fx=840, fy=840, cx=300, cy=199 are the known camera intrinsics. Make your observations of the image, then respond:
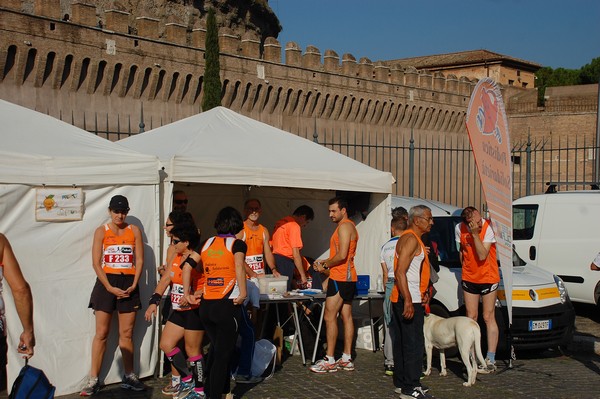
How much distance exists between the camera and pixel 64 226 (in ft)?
20.5

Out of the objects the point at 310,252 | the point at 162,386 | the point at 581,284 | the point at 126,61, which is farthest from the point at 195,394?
the point at 126,61

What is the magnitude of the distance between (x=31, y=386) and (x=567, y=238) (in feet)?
24.5

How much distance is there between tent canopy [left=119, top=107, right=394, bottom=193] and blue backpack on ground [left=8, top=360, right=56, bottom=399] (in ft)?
9.46

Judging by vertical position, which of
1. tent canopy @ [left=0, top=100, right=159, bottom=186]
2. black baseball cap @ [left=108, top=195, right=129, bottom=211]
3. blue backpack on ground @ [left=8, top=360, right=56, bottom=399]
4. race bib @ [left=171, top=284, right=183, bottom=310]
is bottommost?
blue backpack on ground @ [left=8, top=360, right=56, bottom=399]

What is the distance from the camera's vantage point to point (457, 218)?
8664mm

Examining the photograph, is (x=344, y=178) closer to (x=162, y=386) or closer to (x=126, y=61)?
(x=162, y=386)

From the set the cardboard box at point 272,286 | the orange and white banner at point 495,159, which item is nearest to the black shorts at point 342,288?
the cardboard box at point 272,286

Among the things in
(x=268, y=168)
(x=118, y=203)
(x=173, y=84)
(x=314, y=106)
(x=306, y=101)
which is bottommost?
(x=118, y=203)

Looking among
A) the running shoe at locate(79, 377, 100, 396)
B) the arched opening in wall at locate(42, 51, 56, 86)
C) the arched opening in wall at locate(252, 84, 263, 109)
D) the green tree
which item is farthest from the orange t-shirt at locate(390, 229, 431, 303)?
the green tree

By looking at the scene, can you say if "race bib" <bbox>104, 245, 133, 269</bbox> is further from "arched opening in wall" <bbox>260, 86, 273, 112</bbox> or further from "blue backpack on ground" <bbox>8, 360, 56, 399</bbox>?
"arched opening in wall" <bbox>260, 86, 273, 112</bbox>

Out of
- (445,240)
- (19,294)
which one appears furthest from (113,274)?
(445,240)

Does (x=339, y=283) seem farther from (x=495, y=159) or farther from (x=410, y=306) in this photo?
(x=495, y=159)

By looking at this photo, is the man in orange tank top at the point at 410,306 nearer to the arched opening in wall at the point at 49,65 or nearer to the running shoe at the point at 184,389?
the running shoe at the point at 184,389

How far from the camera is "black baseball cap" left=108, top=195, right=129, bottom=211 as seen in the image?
6.18m
